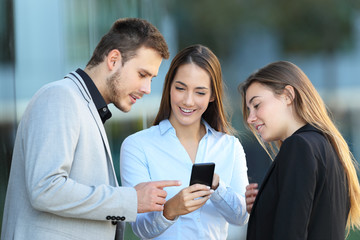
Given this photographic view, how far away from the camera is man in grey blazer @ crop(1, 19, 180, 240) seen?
2.01 meters

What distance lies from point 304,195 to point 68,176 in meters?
1.00

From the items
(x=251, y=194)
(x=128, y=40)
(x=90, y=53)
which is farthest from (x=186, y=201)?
(x=90, y=53)

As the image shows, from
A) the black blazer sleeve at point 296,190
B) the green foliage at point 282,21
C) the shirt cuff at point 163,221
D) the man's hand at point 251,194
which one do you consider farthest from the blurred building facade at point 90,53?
the black blazer sleeve at point 296,190

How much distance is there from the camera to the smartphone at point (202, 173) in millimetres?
2502

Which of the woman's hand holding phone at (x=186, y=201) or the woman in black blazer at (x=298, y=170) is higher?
the woman in black blazer at (x=298, y=170)

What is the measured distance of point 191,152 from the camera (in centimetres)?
305

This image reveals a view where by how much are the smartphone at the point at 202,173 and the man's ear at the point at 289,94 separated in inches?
19.7

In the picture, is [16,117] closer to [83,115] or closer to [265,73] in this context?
[83,115]

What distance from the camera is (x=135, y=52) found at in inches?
101

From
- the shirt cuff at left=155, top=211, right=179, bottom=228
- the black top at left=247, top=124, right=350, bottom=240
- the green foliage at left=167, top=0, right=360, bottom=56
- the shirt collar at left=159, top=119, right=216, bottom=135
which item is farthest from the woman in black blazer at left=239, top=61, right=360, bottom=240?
the green foliage at left=167, top=0, right=360, bottom=56

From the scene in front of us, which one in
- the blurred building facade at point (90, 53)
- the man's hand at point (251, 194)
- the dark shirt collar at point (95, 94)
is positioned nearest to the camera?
the dark shirt collar at point (95, 94)

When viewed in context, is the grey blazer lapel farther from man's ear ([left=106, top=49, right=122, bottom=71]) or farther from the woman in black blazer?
the woman in black blazer

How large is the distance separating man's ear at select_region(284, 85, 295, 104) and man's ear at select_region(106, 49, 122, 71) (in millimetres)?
850

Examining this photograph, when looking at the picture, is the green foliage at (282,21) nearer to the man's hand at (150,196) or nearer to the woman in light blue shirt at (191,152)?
the woman in light blue shirt at (191,152)
